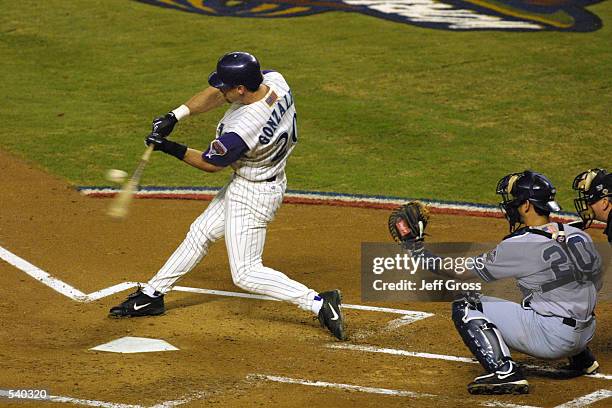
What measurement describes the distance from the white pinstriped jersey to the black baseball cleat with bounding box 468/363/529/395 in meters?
1.98

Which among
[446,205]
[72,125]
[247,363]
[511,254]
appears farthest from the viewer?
[72,125]

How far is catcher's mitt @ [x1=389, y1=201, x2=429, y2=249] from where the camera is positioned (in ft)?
20.4

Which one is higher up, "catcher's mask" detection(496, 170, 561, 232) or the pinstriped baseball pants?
"catcher's mask" detection(496, 170, 561, 232)

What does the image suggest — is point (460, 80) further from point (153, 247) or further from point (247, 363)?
point (247, 363)

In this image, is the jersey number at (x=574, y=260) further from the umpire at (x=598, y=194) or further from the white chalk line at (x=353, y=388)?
the white chalk line at (x=353, y=388)

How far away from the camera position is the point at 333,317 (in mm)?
6996

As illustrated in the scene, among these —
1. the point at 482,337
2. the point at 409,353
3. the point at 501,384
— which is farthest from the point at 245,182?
the point at 501,384

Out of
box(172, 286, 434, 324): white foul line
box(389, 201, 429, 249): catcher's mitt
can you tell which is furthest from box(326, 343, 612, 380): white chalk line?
box(389, 201, 429, 249): catcher's mitt

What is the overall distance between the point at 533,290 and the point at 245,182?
2.00 metres

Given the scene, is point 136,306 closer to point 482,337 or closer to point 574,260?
point 482,337

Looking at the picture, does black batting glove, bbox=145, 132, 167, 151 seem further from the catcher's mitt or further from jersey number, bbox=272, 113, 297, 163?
the catcher's mitt

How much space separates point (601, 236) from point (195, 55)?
7250mm

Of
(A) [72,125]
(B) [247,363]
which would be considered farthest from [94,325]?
(A) [72,125]

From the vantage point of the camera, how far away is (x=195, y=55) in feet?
49.5
